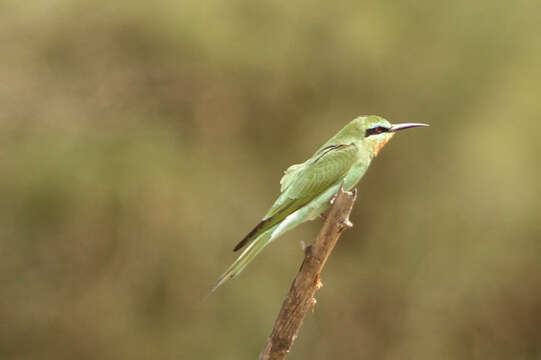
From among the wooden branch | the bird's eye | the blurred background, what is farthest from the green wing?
the blurred background

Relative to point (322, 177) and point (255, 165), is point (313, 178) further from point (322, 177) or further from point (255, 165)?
point (255, 165)

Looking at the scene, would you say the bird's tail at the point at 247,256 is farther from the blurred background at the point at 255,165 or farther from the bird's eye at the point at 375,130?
the blurred background at the point at 255,165

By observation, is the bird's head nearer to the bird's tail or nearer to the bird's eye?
the bird's eye

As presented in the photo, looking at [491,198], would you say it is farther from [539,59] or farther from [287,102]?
[287,102]

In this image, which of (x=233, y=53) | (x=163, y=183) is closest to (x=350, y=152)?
(x=163, y=183)

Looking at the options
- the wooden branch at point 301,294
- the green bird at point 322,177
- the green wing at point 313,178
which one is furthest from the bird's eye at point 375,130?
the wooden branch at point 301,294
